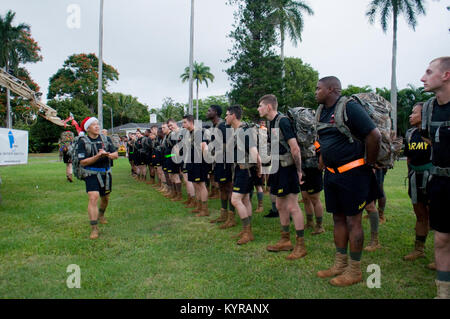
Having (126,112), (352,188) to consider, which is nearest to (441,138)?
(352,188)

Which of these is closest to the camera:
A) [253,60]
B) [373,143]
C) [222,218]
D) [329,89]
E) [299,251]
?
[373,143]

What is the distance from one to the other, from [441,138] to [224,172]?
4.12m

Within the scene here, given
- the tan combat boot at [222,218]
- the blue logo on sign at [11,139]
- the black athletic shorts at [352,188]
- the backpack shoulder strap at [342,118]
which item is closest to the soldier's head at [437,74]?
the backpack shoulder strap at [342,118]

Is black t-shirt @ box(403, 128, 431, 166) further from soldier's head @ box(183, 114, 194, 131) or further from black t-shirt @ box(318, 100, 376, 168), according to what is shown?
soldier's head @ box(183, 114, 194, 131)

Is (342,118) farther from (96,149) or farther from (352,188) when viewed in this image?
(96,149)

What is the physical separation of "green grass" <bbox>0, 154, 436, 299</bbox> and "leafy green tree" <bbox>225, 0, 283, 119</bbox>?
21615 millimetres

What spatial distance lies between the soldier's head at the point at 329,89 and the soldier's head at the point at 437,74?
0.90 metres

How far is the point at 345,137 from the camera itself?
135 inches

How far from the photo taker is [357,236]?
3461 millimetres

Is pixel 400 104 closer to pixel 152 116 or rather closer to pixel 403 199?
pixel 403 199

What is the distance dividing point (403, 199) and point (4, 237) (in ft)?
32.1

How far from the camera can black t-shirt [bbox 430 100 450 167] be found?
282 cm

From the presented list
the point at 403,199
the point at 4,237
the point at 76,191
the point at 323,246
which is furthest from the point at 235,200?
the point at 76,191

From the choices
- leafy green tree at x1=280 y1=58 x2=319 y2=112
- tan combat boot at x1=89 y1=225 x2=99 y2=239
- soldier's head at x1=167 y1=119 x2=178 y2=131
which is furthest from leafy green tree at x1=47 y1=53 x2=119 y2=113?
tan combat boot at x1=89 y1=225 x2=99 y2=239
